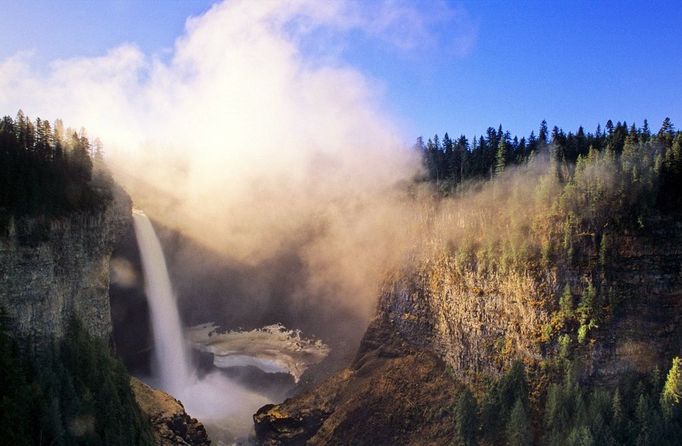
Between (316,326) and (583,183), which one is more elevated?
(583,183)

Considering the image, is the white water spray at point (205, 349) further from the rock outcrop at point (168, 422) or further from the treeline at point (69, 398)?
the treeline at point (69, 398)

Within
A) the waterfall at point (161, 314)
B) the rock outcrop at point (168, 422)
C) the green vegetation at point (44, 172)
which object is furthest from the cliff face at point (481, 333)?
the green vegetation at point (44, 172)

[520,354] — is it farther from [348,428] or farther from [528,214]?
[348,428]

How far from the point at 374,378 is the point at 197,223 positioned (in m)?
41.5

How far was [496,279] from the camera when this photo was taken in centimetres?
6244

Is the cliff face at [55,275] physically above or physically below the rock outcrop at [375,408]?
above

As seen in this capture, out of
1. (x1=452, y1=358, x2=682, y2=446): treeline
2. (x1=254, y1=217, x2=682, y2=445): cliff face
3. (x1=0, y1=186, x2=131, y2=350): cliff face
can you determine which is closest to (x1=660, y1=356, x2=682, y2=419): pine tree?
(x1=452, y1=358, x2=682, y2=446): treeline

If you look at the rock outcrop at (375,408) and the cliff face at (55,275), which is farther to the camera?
the rock outcrop at (375,408)

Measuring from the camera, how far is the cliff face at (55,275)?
4875 centimetres

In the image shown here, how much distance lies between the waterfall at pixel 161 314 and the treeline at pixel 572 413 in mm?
41112

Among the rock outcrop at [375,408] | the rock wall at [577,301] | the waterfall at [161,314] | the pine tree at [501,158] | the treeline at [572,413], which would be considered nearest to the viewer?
the treeline at [572,413]

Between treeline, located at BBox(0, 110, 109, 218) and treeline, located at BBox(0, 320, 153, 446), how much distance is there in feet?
36.7

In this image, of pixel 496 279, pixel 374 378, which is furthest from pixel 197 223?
pixel 496 279

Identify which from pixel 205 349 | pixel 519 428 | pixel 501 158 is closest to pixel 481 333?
pixel 519 428
